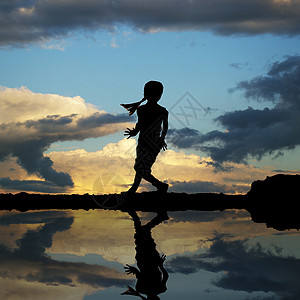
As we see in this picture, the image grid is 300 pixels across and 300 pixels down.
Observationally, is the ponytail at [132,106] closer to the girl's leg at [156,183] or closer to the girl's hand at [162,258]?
the girl's leg at [156,183]

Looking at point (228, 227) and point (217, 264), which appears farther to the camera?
point (228, 227)

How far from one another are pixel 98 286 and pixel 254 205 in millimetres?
8486

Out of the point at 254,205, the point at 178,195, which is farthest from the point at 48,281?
the point at 254,205

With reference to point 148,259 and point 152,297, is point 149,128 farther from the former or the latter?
point 152,297

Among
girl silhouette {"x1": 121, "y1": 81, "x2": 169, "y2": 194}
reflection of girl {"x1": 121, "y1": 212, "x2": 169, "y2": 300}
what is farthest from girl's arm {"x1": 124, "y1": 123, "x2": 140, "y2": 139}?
reflection of girl {"x1": 121, "y1": 212, "x2": 169, "y2": 300}

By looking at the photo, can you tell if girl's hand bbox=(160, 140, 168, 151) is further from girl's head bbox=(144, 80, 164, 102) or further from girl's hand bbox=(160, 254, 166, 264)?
girl's hand bbox=(160, 254, 166, 264)

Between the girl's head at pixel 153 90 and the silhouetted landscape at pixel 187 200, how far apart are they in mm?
2366

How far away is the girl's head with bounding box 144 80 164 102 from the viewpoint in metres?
9.09

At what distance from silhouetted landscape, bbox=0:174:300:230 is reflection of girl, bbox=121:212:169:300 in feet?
13.4

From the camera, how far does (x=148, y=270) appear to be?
3.84 m

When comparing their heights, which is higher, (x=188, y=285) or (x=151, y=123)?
(x=151, y=123)

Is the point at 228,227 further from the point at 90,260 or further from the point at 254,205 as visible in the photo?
the point at 254,205

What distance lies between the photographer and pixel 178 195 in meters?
11.2

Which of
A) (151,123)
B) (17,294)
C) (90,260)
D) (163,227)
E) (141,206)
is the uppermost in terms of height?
(151,123)
